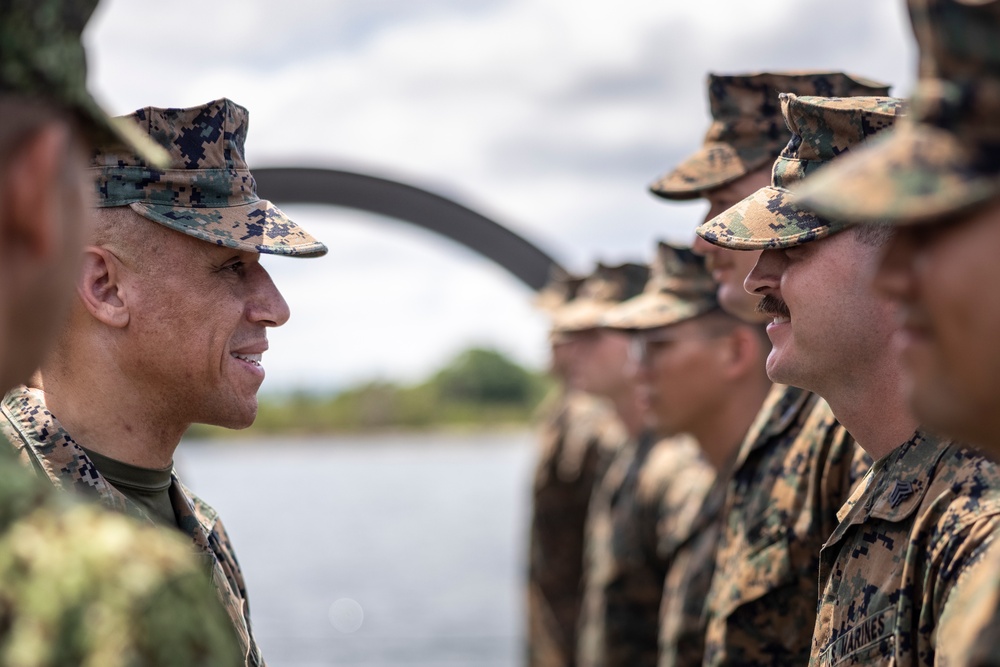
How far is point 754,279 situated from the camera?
292 cm

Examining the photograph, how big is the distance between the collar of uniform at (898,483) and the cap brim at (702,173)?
66.4 inches

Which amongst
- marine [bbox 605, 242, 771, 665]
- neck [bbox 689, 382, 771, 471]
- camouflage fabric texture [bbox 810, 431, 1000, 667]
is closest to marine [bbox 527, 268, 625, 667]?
marine [bbox 605, 242, 771, 665]

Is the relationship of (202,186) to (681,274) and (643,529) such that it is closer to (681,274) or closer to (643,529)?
(681,274)

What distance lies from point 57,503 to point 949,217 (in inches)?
47.8

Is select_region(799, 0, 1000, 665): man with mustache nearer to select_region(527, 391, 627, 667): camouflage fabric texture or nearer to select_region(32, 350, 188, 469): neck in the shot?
select_region(32, 350, 188, 469): neck

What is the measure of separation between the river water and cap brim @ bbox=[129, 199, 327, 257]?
16.9 ft

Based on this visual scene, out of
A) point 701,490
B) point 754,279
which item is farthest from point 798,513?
point 701,490

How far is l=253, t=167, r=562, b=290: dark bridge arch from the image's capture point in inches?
435

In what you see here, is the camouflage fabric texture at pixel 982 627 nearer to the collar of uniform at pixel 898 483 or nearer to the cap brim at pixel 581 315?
the collar of uniform at pixel 898 483

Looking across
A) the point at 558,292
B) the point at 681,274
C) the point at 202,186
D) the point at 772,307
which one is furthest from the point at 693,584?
the point at 558,292

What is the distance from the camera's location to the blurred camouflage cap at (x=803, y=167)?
8.99ft

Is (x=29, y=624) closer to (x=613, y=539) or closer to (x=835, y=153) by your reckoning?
(x=835, y=153)

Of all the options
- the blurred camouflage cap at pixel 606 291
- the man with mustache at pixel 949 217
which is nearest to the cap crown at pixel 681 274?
the blurred camouflage cap at pixel 606 291

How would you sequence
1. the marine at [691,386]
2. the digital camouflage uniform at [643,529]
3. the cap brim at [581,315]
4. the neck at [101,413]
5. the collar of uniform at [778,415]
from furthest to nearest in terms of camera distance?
the cap brim at [581,315] → the digital camouflage uniform at [643,529] → the marine at [691,386] → the collar of uniform at [778,415] → the neck at [101,413]
